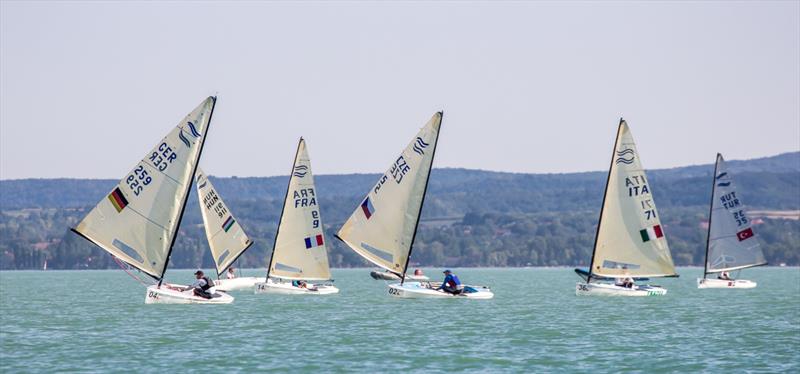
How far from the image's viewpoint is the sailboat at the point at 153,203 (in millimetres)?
51469

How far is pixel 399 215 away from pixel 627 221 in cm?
1126

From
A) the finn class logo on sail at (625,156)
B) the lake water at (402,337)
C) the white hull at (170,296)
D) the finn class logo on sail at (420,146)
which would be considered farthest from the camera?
the finn class logo on sail at (625,156)

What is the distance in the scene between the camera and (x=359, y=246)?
62562 mm

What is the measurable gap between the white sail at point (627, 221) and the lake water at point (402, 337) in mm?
2310

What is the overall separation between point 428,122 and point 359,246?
6.61 m

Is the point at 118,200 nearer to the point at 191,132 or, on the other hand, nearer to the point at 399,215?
the point at 191,132

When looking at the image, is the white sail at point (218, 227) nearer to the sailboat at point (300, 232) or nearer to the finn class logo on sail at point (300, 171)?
the sailboat at point (300, 232)

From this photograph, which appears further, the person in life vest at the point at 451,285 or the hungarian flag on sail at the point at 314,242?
the hungarian flag on sail at the point at 314,242

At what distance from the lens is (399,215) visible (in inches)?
2445

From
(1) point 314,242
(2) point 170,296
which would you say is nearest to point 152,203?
(2) point 170,296

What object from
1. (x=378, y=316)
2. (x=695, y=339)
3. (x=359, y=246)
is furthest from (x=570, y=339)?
(x=359, y=246)

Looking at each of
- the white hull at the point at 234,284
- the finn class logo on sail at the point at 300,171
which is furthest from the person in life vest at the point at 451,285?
the white hull at the point at 234,284

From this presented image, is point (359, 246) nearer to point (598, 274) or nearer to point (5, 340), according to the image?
point (598, 274)

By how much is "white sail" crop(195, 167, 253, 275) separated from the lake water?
12005 millimetres
